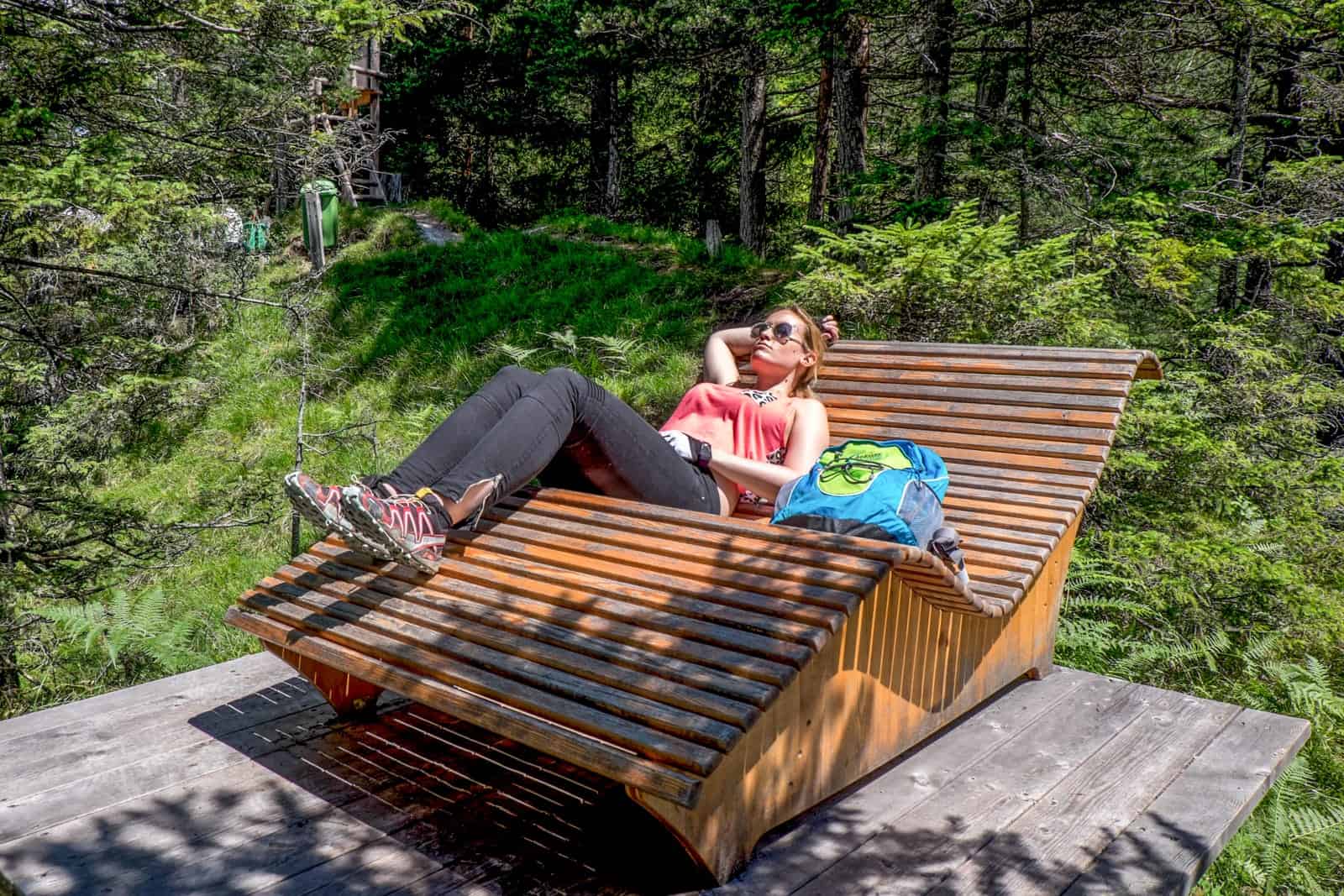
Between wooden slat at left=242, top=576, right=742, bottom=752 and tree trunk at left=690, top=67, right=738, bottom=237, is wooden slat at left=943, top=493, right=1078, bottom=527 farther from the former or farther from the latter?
tree trunk at left=690, top=67, right=738, bottom=237

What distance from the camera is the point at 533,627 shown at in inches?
104

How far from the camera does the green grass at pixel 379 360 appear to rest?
6.72 metres

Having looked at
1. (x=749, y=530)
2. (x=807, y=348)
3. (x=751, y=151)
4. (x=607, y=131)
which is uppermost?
(x=607, y=131)

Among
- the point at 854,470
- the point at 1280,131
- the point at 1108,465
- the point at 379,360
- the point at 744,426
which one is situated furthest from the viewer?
the point at 379,360

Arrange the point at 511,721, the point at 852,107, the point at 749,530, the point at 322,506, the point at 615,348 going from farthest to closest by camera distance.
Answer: the point at 615,348, the point at 852,107, the point at 749,530, the point at 322,506, the point at 511,721

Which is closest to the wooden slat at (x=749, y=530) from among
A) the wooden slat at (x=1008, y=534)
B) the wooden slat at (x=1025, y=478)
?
the wooden slat at (x=1008, y=534)

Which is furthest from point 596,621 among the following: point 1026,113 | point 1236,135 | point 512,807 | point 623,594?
point 1026,113

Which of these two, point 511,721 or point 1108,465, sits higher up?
point 1108,465

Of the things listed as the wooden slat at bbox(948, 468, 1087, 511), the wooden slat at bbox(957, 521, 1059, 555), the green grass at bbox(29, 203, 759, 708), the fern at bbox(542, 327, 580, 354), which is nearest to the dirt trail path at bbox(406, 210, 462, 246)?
the green grass at bbox(29, 203, 759, 708)

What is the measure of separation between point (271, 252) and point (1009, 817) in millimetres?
14480

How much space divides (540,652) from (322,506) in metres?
0.68

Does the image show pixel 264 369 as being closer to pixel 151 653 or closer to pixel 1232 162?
pixel 151 653

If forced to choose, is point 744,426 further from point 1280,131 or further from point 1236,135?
point 1280,131

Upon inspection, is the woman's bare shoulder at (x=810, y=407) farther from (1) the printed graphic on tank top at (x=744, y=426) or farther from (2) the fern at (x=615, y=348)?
(2) the fern at (x=615, y=348)
